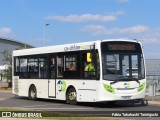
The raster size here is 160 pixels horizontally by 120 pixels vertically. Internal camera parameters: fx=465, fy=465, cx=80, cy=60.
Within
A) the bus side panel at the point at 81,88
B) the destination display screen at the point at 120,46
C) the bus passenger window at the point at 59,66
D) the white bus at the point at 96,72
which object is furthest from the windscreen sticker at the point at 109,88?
the bus passenger window at the point at 59,66

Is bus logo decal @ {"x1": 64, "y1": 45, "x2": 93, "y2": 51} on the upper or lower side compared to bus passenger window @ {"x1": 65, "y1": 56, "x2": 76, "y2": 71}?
upper

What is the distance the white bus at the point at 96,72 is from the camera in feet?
65.8

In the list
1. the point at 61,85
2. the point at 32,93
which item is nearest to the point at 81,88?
the point at 61,85

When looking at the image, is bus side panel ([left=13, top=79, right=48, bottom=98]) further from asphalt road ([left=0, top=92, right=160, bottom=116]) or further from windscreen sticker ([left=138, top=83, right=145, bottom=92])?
windscreen sticker ([left=138, top=83, right=145, bottom=92])

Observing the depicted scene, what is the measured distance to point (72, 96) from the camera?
22.2 meters

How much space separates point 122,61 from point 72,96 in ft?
10.8

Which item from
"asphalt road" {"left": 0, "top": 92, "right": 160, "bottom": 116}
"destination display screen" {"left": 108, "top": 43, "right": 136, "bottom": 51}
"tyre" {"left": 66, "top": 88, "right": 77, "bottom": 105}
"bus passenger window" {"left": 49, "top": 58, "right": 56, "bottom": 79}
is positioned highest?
"destination display screen" {"left": 108, "top": 43, "right": 136, "bottom": 51}

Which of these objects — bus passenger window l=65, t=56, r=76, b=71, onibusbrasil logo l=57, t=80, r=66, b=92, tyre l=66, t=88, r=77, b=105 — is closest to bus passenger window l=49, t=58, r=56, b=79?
onibusbrasil logo l=57, t=80, r=66, b=92

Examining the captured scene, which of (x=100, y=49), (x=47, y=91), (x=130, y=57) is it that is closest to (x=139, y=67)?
(x=130, y=57)

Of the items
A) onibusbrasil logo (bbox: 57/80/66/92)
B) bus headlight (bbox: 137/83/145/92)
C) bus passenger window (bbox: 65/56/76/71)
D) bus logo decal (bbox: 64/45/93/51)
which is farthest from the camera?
onibusbrasil logo (bbox: 57/80/66/92)

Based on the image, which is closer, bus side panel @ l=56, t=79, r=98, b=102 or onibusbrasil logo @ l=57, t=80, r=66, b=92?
bus side panel @ l=56, t=79, r=98, b=102

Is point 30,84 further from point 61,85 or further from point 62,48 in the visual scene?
point 62,48

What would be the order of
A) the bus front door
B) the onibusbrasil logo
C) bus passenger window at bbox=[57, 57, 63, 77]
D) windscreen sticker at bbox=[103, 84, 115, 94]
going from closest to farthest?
windscreen sticker at bbox=[103, 84, 115, 94], the onibusbrasil logo, bus passenger window at bbox=[57, 57, 63, 77], the bus front door

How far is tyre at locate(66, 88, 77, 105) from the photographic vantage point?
22031 millimetres
